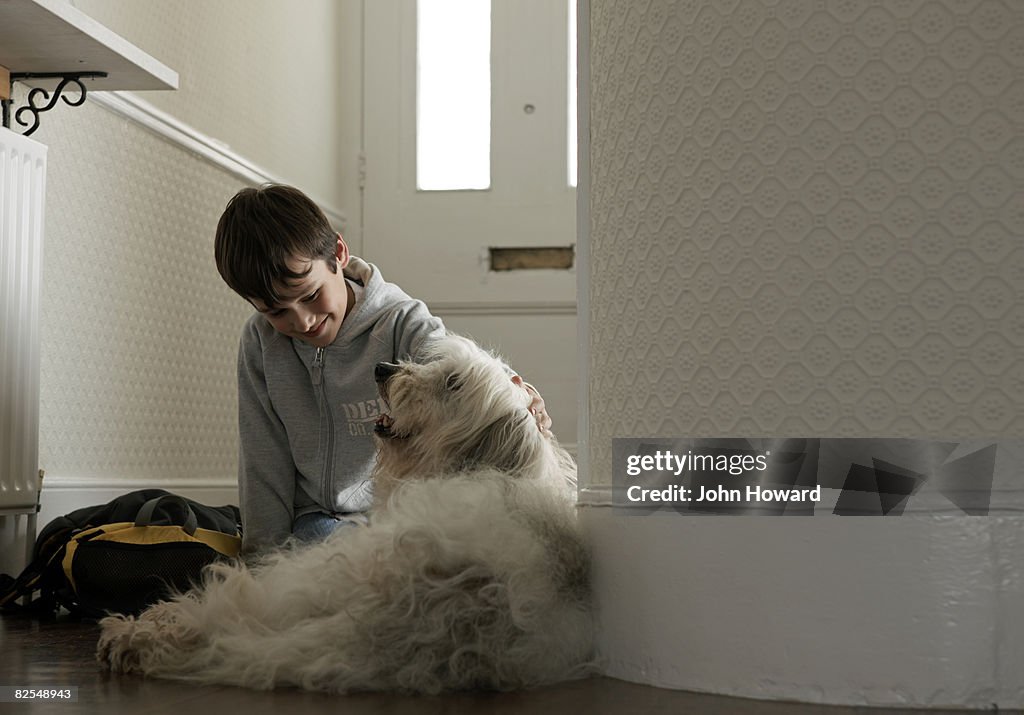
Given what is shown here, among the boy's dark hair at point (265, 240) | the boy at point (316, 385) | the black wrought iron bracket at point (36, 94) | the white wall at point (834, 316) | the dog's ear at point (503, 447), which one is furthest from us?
the black wrought iron bracket at point (36, 94)

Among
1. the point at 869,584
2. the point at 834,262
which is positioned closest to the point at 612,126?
the point at 834,262

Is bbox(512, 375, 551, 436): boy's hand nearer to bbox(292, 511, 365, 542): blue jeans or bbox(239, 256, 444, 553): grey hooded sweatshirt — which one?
bbox(239, 256, 444, 553): grey hooded sweatshirt

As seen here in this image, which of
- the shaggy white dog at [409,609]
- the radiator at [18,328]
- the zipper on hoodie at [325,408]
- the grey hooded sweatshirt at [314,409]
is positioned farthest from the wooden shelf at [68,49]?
the shaggy white dog at [409,609]

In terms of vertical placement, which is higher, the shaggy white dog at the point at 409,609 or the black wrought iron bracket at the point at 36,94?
the black wrought iron bracket at the point at 36,94

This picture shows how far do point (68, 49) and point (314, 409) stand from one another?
1234mm

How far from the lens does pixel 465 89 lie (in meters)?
6.12

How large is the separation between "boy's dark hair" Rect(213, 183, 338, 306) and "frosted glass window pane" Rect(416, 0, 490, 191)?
356 cm

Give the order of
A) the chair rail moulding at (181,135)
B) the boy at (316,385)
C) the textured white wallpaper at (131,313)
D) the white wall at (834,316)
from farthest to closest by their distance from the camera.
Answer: the chair rail moulding at (181,135)
the textured white wallpaper at (131,313)
the boy at (316,385)
the white wall at (834,316)

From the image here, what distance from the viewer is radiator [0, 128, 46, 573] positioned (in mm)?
3137

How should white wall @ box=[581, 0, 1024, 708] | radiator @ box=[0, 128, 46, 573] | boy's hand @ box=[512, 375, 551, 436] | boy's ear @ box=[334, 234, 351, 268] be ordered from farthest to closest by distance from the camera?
radiator @ box=[0, 128, 46, 573] → boy's ear @ box=[334, 234, 351, 268] → boy's hand @ box=[512, 375, 551, 436] → white wall @ box=[581, 0, 1024, 708]

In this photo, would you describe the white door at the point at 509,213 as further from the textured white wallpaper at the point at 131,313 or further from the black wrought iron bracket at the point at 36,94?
the black wrought iron bracket at the point at 36,94

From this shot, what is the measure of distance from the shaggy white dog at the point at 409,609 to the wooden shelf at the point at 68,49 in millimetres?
1646

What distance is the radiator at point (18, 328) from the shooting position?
3137mm

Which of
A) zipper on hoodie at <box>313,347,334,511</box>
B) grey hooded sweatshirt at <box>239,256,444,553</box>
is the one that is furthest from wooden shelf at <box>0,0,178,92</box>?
zipper on hoodie at <box>313,347,334,511</box>
